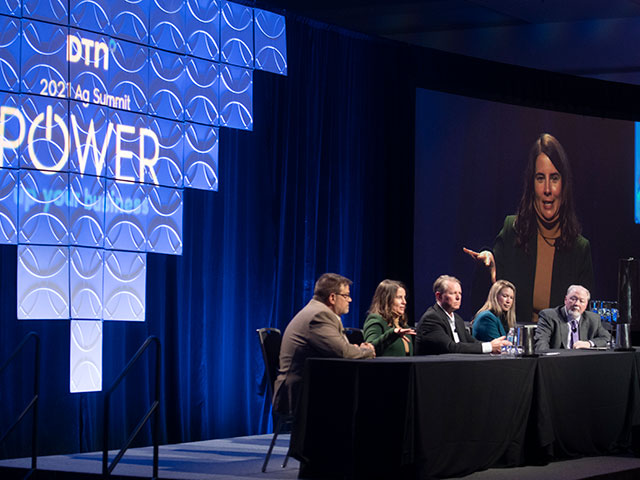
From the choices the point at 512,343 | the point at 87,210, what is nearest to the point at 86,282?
the point at 87,210

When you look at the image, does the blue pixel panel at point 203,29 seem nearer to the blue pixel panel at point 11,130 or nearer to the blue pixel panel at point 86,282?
the blue pixel panel at point 11,130

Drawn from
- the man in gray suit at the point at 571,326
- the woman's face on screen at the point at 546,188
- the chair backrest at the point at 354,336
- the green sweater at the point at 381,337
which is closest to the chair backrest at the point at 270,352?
the green sweater at the point at 381,337

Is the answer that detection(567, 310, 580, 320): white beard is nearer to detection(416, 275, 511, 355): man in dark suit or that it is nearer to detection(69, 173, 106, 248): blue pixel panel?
detection(416, 275, 511, 355): man in dark suit

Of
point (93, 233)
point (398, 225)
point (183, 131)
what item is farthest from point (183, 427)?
point (398, 225)

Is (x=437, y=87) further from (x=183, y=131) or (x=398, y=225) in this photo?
(x=183, y=131)

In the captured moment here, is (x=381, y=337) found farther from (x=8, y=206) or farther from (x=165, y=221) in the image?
(x=8, y=206)

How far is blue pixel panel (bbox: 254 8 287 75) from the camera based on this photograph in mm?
6859

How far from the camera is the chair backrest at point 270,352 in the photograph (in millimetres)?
5031

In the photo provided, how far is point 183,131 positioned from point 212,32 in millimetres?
770

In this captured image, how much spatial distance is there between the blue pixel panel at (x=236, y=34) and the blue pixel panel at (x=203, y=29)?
54mm

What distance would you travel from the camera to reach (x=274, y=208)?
276 inches

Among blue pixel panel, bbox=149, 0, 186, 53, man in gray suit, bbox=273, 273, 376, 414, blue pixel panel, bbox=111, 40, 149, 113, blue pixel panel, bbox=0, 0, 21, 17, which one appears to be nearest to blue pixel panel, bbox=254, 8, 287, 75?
blue pixel panel, bbox=149, 0, 186, 53

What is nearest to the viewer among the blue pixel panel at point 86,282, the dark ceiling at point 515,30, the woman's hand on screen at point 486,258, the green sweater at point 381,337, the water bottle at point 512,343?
the water bottle at point 512,343

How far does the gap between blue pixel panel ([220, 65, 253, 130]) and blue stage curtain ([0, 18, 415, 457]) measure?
0.43 ft
